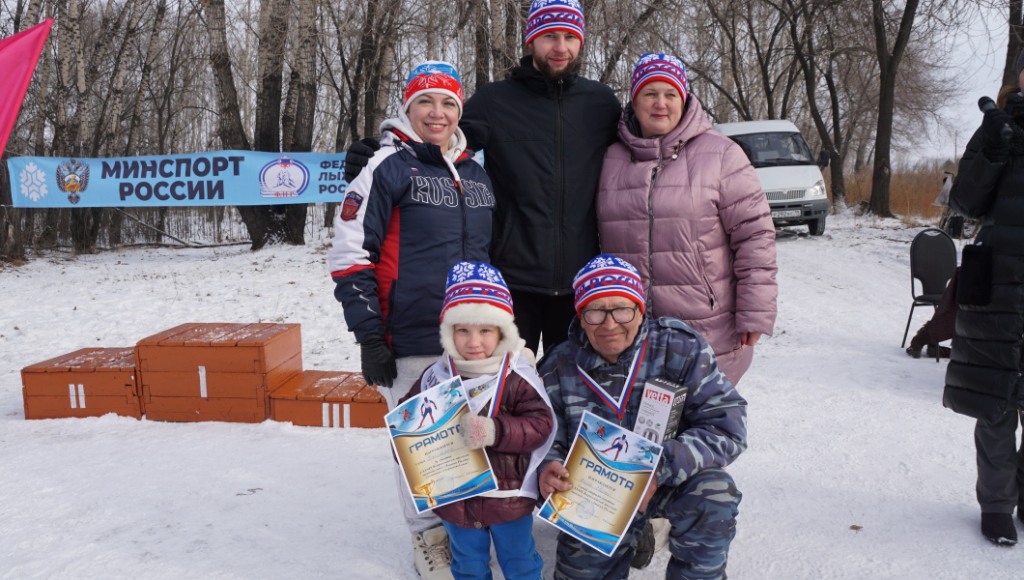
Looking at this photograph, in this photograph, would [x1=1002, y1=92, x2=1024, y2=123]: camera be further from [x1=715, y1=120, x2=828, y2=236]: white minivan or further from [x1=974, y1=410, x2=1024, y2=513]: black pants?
[x1=715, y1=120, x2=828, y2=236]: white minivan

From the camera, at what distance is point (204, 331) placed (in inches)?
182

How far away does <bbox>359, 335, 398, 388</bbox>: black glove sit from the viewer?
247 cm

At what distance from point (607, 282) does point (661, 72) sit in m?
0.84

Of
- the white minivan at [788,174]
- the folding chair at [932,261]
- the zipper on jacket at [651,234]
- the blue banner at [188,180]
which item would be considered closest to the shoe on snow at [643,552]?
the zipper on jacket at [651,234]

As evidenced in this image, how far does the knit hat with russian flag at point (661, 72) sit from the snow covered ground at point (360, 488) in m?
1.76

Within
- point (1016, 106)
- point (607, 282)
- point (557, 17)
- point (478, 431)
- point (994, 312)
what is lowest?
point (478, 431)

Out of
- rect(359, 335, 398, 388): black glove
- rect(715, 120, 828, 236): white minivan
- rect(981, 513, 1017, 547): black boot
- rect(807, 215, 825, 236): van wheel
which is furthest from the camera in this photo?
rect(807, 215, 825, 236): van wheel

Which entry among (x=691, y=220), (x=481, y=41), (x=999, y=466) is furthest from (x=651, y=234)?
(x=481, y=41)

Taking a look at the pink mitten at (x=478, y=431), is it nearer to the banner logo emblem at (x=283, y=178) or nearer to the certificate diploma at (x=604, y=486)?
A: the certificate diploma at (x=604, y=486)

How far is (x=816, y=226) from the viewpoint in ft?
40.3

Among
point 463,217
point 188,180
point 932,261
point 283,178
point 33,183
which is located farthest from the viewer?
point 283,178

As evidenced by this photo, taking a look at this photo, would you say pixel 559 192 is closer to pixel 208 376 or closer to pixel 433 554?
pixel 433 554

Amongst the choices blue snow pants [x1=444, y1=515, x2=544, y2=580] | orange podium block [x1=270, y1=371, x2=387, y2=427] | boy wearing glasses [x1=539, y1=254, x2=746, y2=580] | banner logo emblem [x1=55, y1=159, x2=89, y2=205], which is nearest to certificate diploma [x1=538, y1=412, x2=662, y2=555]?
boy wearing glasses [x1=539, y1=254, x2=746, y2=580]

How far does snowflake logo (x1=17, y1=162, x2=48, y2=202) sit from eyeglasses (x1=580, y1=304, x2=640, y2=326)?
34.6 ft
